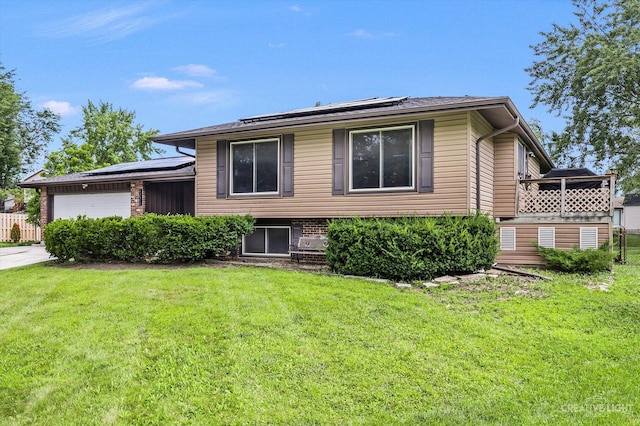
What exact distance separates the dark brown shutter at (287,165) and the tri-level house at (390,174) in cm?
3

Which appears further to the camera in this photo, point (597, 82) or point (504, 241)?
point (597, 82)

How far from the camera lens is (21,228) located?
21406 mm

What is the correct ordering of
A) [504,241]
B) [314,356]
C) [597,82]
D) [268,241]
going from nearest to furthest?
[314,356] → [504,241] → [268,241] → [597,82]

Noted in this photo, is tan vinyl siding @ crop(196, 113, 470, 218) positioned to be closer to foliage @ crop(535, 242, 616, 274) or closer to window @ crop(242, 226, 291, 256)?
window @ crop(242, 226, 291, 256)

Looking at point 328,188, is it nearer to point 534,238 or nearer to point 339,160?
point 339,160

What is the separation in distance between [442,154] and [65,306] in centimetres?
729

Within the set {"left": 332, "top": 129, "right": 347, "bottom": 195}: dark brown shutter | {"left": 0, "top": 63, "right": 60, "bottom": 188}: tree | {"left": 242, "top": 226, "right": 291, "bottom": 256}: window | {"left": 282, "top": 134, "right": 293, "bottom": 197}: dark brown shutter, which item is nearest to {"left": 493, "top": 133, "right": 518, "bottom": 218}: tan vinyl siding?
{"left": 332, "top": 129, "right": 347, "bottom": 195}: dark brown shutter

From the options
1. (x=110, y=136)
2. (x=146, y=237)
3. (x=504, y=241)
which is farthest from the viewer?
(x=110, y=136)

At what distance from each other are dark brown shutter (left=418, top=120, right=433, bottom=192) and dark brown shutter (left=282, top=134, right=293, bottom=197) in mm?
3139

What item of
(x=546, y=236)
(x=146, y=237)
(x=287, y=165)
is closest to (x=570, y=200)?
(x=546, y=236)

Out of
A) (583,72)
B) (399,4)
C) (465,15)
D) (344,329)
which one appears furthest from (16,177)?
(583,72)

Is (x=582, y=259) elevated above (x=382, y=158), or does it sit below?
below

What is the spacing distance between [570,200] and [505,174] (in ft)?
5.18

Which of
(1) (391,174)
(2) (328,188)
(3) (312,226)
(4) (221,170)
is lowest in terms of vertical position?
(3) (312,226)
